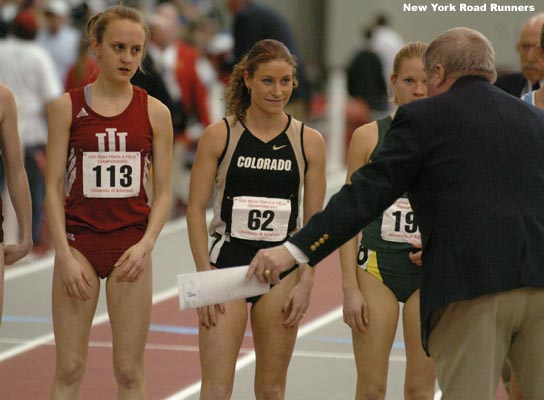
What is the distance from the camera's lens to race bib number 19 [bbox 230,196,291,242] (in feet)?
18.6

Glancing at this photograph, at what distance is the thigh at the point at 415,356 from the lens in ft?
18.4

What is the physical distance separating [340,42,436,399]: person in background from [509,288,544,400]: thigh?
1070mm

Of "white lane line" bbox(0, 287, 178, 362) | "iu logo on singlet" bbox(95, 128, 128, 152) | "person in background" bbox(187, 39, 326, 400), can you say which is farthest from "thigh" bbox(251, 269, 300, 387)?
"white lane line" bbox(0, 287, 178, 362)

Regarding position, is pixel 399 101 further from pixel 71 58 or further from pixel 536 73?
pixel 71 58

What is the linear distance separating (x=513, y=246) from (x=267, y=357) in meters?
1.65

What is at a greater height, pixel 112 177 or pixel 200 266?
pixel 112 177

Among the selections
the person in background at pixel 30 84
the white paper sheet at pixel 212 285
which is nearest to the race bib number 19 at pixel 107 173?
the white paper sheet at pixel 212 285

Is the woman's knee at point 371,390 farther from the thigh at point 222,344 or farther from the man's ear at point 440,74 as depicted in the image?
the man's ear at point 440,74

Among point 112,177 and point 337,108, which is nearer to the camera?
point 112,177

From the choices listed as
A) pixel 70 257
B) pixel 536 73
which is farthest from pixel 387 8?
pixel 70 257

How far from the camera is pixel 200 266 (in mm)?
5672

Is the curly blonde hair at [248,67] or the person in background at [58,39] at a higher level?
the person in background at [58,39]

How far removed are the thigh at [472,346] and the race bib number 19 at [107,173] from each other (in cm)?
183

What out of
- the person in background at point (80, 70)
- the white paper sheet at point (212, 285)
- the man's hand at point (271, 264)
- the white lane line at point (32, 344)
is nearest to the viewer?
the man's hand at point (271, 264)
